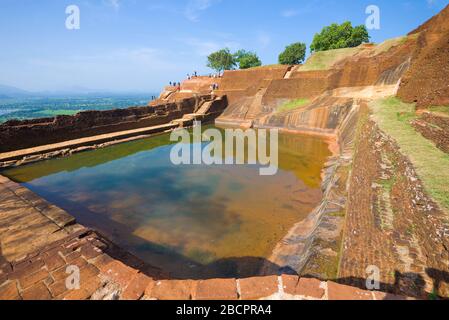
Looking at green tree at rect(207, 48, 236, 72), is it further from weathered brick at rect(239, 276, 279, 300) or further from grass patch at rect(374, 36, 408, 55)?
weathered brick at rect(239, 276, 279, 300)

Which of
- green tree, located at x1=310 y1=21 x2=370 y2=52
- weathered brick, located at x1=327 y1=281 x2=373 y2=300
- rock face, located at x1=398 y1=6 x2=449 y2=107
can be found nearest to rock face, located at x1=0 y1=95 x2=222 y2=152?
weathered brick, located at x1=327 y1=281 x2=373 y2=300

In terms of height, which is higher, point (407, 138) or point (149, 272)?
point (407, 138)

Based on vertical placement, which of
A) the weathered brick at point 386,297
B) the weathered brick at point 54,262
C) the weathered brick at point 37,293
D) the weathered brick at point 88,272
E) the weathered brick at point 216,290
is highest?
the weathered brick at point 386,297

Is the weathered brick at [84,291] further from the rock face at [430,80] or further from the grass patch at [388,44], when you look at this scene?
the grass patch at [388,44]

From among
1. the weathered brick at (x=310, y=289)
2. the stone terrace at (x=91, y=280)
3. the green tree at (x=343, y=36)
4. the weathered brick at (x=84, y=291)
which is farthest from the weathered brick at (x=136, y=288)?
the green tree at (x=343, y=36)

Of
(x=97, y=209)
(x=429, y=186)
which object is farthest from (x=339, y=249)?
(x=97, y=209)
